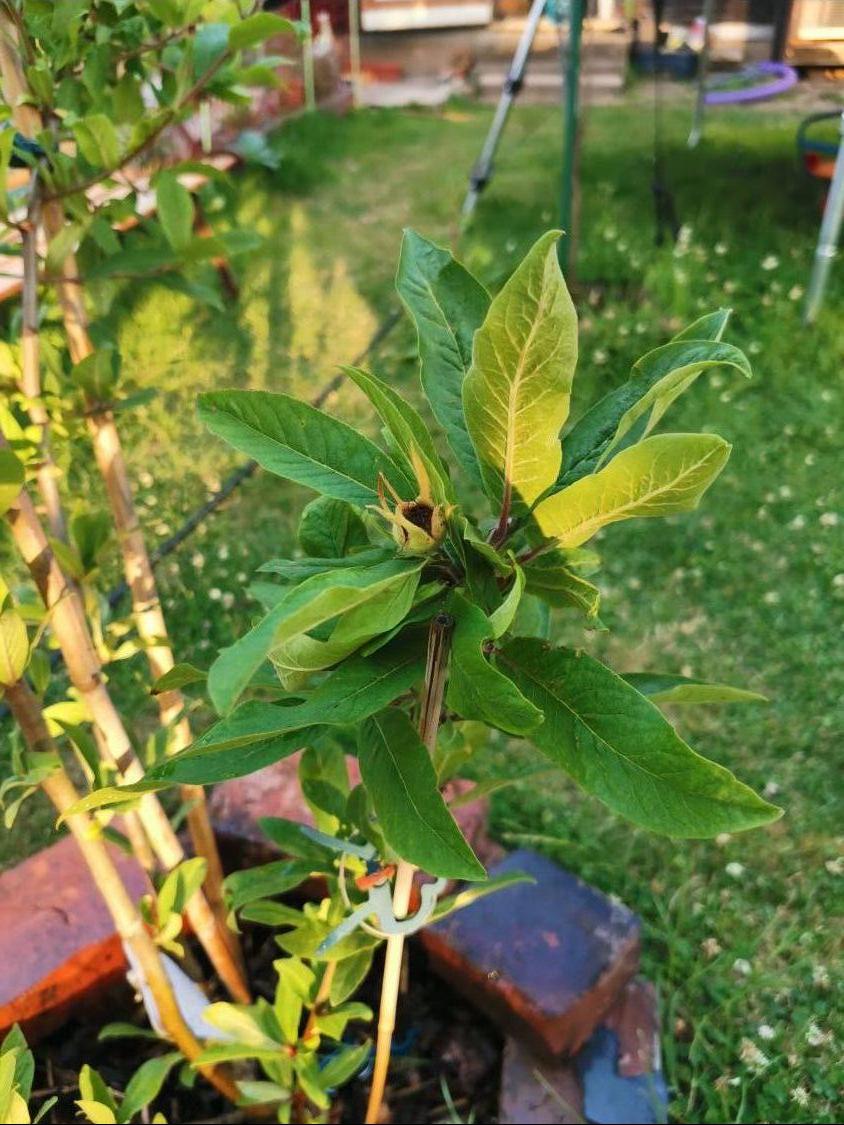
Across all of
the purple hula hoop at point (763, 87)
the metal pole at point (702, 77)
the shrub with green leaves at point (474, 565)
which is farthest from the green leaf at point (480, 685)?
the metal pole at point (702, 77)

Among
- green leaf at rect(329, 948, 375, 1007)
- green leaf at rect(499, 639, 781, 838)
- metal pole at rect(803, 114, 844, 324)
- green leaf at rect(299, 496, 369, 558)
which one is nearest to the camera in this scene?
green leaf at rect(499, 639, 781, 838)

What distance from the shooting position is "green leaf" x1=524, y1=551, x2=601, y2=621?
626 mm

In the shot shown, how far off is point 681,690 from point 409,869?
30 cm

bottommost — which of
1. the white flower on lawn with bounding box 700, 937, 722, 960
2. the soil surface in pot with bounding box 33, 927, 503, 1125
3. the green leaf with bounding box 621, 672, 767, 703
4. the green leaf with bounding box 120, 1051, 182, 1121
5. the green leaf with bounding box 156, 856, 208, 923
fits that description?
the white flower on lawn with bounding box 700, 937, 722, 960

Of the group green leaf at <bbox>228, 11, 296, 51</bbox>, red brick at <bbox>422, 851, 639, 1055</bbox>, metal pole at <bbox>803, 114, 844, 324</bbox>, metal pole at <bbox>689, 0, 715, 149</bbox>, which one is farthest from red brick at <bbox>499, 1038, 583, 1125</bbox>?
metal pole at <bbox>689, 0, 715, 149</bbox>

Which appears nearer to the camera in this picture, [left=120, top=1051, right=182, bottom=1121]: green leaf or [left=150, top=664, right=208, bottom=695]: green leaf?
[left=150, top=664, right=208, bottom=695]: green leaf

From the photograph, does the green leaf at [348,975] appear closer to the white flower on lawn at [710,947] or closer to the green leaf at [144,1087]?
the green leaf at [144,1087]

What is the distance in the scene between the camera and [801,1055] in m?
1.44

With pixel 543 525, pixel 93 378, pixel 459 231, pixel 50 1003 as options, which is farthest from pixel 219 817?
pixel 459 231

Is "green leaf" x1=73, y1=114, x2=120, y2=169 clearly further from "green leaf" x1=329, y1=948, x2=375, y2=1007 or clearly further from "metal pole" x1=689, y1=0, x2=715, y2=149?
"metal pole" x1=689, y1=0, x2=715, y2=149

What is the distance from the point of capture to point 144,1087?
3.52 ft

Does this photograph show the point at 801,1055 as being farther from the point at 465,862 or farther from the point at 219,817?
the point at 465,862

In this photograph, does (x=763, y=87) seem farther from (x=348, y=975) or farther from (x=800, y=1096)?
(x=348, y=975)

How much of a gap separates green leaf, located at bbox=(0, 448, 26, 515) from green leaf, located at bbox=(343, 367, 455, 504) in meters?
0.33
